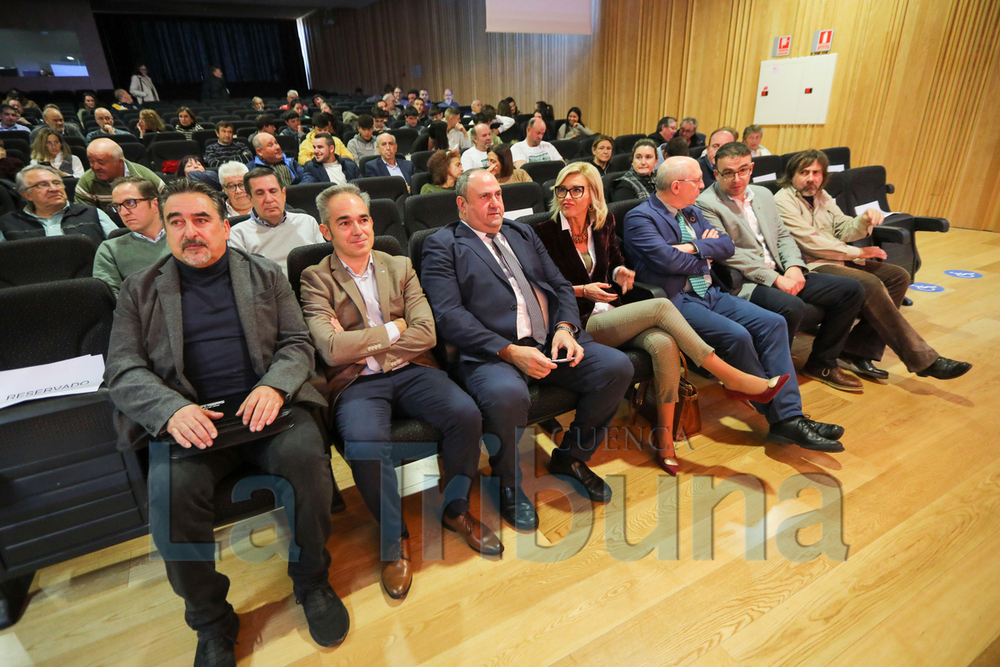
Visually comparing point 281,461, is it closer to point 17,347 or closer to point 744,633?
point 17,347

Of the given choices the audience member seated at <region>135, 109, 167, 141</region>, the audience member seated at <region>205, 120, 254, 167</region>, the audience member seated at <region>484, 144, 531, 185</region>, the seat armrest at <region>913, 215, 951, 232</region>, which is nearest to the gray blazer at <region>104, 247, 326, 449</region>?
the audience member seated at <region>484, 144, 531, 185</region>

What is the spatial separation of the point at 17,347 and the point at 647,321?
207 cm

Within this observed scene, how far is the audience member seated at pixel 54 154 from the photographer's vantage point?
13.8ft

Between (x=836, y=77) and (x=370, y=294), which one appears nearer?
(x=370, y=294)

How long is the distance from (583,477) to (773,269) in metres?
1.48

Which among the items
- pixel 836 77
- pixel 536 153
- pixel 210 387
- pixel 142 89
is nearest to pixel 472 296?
pixel 210 387

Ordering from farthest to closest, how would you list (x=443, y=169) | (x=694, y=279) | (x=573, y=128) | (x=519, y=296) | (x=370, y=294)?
(x=573, y=128)
(x=443, y=169)
(x=694, y=279)
(x=519, y=296)
(x=370, y=294)

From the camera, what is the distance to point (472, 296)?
1.97m

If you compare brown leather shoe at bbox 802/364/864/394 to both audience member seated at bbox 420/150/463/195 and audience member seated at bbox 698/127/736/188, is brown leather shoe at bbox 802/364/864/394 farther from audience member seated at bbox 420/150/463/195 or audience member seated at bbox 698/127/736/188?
audience member seated at bbox 420/150/463/195

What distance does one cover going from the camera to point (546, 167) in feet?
13.3

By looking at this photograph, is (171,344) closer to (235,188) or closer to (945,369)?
(235,188)

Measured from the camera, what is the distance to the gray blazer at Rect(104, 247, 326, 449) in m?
1.39

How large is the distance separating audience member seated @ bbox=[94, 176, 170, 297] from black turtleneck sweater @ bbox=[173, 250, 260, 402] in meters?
0.65

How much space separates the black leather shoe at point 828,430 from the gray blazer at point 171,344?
1936 mm
